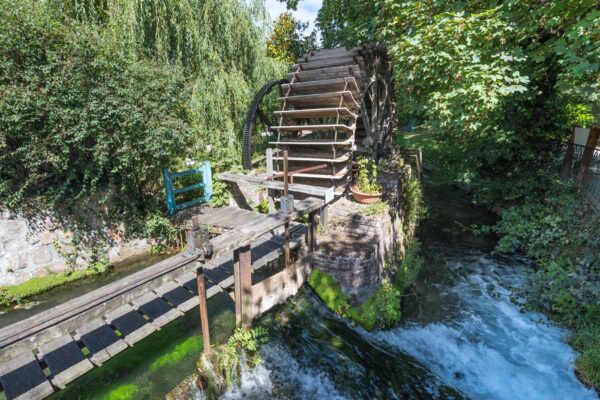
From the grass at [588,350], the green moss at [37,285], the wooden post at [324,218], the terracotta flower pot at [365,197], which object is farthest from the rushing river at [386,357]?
the green moss at [37,285]

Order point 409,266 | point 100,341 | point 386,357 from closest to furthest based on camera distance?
point 100,341
point 386,357
point 409,266

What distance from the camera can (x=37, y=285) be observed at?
17.0 feet

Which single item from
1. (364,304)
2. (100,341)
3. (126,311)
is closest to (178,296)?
(126,311)

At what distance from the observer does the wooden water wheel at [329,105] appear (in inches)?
258

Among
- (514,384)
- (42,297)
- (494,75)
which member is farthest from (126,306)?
(494,75)

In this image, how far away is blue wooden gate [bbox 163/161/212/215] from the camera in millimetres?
6258

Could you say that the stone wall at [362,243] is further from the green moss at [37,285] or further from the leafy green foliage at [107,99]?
the green moss at [37,285]

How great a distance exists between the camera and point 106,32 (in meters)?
6.01

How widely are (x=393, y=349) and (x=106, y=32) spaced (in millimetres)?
7618

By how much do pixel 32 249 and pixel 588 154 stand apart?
433 inches

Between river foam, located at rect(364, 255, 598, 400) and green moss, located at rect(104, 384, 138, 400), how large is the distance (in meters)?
2.99

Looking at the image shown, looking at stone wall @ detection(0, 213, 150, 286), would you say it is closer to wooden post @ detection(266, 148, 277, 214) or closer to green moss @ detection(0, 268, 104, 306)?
green moss @ detection(0, 268, 104, 306)

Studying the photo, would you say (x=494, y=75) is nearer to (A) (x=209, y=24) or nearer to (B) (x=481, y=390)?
(B) (x=481, y=390)

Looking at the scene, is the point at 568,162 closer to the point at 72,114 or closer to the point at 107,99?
the point at 107,99
